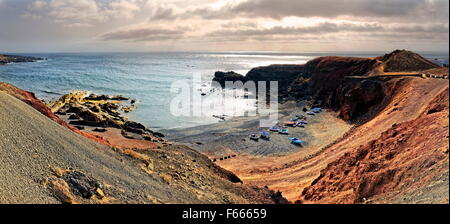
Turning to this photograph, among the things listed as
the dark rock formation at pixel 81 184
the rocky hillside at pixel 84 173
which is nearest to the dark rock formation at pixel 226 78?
the rocky hillside at pixel 84 173

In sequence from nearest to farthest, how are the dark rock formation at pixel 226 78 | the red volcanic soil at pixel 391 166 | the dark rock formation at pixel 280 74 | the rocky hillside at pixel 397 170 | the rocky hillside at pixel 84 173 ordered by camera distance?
1. the rocky hillside at pixel 84 173
2. the rocky hillside at pixel 397 170
3. the red volcanic soil at pixel 391 166
4. the dark rock formation at pixel 280 74
5. the dark rock formation at pixel 226 78

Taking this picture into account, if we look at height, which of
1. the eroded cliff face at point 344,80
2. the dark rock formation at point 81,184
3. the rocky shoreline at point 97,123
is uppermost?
the eroded cliff face at point 344,80

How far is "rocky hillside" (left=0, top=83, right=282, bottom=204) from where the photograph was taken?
1220cm

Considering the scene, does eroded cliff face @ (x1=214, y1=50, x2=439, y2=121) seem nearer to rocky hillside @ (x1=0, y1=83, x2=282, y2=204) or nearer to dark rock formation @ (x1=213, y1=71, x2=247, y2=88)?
dark rock formation @ (x1=213, y1=71, x2=247, y2=88)

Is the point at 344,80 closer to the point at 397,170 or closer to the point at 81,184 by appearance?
the point at 397,170

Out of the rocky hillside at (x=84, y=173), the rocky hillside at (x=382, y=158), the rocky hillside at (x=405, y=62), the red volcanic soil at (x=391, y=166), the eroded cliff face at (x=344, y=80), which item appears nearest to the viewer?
the rocky hillside at (x=84, y=173)

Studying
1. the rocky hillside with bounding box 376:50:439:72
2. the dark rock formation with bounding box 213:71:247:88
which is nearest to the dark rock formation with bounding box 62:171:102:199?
the rocky hillside with bounding box 376:50:439:72

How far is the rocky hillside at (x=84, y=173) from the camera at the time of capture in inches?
480

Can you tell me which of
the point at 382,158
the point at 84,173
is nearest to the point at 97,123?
the point at 84,173

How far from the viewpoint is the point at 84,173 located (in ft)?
47.4

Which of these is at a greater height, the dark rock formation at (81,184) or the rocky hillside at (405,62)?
the rocky hillside at (405,62)

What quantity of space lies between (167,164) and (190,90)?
8398cm

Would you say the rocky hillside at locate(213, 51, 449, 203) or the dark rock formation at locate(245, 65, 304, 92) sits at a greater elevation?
the dark rock formation at locate(245, 65, 304, 92)

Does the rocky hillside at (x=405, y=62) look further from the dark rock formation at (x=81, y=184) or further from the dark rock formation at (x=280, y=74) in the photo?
the dark rock formation at (x=81, y=184)
